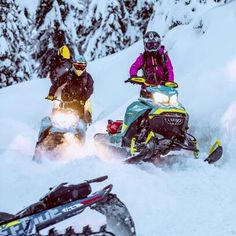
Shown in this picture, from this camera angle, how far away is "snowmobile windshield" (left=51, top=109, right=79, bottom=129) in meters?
9.28

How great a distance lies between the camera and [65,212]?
4.46m

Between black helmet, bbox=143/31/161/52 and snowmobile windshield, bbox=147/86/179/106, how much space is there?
1200 mm

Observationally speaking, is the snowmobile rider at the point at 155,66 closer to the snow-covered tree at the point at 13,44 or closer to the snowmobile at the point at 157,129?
the snowmobile at the point at 157,129

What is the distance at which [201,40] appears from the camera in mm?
13859

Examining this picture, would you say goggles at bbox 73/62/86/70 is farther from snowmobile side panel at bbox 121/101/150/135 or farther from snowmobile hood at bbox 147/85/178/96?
snowmobile hood at bbox 147/85/178/96

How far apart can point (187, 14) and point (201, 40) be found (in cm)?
543

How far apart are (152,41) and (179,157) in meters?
2.19

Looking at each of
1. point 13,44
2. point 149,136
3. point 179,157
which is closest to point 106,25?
point 13,44

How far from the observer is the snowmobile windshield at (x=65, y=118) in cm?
928

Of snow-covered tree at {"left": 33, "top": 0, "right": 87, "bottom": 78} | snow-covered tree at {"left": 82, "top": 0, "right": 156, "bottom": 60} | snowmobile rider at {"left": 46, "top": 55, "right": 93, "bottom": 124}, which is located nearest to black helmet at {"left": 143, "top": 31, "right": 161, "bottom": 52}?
snowmobile rider at {"left": 46, "top": 55, "right": 93, "bottom": 124}

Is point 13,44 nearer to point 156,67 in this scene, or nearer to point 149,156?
point 156,67

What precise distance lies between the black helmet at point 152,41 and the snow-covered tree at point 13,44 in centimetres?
1561

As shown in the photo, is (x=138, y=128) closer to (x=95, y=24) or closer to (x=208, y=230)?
(x=208, y=230)

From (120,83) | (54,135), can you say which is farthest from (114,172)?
(120,83)
